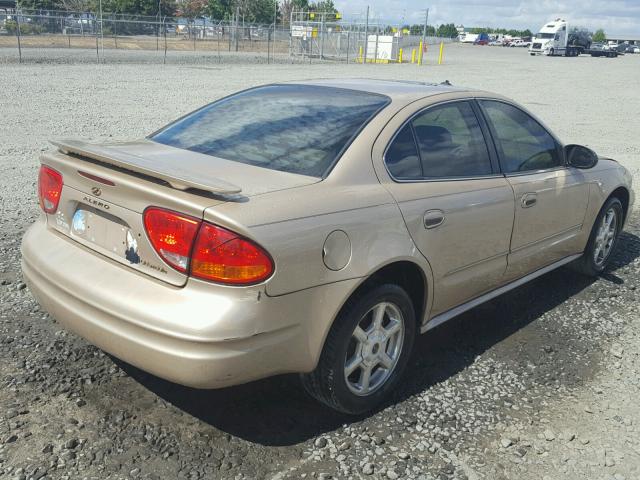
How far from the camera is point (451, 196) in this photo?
3.50m

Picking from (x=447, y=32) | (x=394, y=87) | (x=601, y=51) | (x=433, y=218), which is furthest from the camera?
(x=447, y=32)

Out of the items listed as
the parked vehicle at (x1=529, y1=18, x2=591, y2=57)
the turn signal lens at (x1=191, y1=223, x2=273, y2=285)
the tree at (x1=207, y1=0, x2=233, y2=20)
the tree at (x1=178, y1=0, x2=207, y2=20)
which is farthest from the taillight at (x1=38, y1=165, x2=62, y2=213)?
the tree at (x1=178, y1=0, x2=207, y2=20)

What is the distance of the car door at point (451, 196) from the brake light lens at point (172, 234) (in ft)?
3.48

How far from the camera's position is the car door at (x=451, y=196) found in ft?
10.8

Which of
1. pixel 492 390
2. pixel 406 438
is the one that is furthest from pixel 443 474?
pixel 492 390

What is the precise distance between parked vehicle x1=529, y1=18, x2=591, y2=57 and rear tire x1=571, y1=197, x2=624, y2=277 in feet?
212

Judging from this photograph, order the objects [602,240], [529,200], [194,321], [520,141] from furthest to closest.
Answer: [602,240] < [520,141] < [529,200] < [194,321]

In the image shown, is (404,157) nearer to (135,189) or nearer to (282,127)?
(282,127)

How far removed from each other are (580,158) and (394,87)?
161cm

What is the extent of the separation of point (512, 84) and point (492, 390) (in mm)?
24457

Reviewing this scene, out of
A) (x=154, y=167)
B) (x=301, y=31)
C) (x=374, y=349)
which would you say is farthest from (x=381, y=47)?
(x=154, y=167)

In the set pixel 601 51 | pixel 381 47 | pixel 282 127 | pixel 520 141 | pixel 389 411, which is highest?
pixel 282 127

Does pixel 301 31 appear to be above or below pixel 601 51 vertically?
above

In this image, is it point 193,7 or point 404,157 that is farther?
point 193,7
